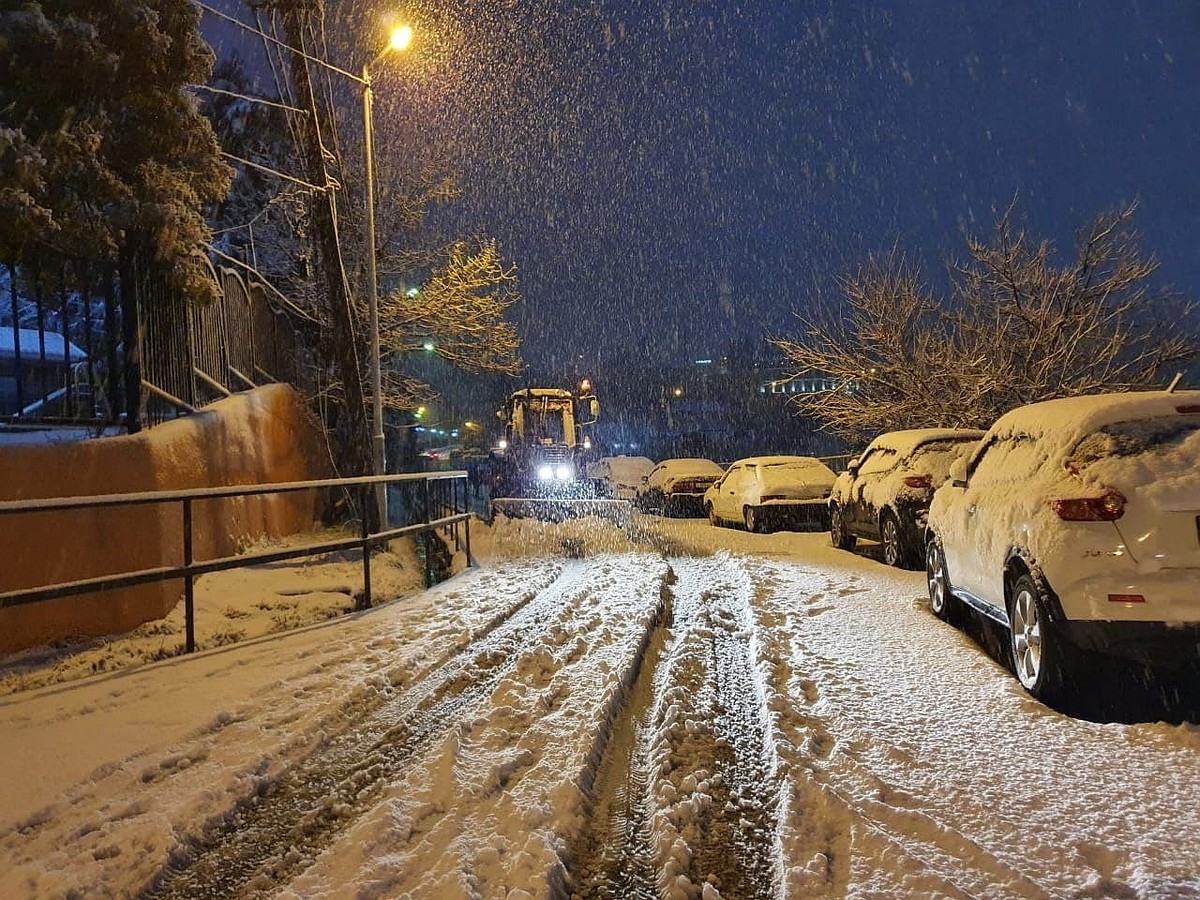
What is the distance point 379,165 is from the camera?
22.6 metres

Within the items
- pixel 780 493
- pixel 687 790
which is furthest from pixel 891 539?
pixel 687 790

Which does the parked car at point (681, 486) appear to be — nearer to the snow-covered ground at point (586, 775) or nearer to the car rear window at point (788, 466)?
the car rear window at point (788, 466)

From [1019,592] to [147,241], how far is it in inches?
346

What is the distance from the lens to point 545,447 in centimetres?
2641

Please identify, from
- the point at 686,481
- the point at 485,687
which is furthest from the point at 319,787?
the point at 686,481

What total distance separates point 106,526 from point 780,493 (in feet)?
37.6

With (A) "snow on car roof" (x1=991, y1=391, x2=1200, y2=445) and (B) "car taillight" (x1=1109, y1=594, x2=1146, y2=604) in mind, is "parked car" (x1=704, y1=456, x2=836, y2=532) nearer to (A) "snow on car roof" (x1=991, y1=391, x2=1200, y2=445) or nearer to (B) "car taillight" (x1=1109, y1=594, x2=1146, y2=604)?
(A) "snow on car roof" (x1=991, y1=391, x2=1200, y2=445)

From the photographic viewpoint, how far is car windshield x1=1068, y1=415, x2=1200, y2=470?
17.4 feet

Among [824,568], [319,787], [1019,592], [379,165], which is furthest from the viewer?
[379,165]

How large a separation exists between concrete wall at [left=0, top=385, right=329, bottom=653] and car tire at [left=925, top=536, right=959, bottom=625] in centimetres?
710

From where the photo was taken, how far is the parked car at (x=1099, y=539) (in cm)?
485

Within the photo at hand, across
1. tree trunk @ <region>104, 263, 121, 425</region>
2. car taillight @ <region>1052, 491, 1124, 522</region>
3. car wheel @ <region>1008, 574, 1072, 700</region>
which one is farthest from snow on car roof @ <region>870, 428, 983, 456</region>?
tree trunk @ <region>104, 263, 121, 425</region>

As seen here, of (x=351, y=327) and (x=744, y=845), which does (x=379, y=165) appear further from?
(x=744, y=845)

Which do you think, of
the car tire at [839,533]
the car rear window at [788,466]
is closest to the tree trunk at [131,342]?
the car tire at [839,533]
